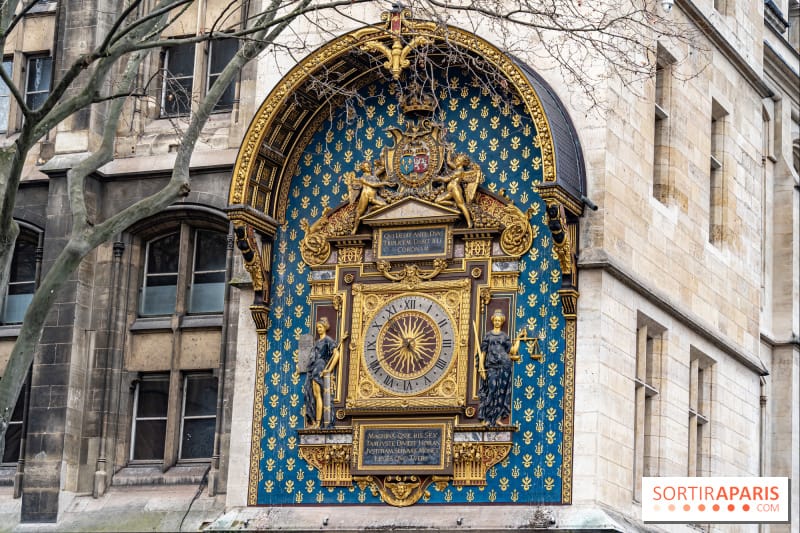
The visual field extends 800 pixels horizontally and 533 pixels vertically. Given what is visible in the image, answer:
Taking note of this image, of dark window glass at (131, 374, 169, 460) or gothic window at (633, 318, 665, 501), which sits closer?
gothic window at (633, 318, 665, 501)

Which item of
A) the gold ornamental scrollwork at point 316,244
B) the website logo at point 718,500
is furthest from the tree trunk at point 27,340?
the gold ornamental scrollwork at point 316,244

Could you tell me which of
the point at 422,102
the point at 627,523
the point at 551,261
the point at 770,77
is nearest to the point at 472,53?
the point at 422,102

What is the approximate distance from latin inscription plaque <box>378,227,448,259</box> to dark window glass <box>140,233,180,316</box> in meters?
5.01

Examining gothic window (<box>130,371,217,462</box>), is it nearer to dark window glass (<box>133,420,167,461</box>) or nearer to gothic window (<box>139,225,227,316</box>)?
dark window glass (<box>133,420,167,461</box>)

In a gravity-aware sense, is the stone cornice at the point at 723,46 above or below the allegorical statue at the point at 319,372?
above

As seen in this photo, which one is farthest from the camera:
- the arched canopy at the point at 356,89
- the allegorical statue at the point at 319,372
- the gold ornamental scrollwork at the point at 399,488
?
the allegorical statue at the point at 319,372

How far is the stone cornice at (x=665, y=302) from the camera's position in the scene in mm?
27141

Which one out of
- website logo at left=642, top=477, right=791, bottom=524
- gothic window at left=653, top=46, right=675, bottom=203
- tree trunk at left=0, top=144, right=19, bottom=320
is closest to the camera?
website logo at left=642, top=477, right=791, bottom=524

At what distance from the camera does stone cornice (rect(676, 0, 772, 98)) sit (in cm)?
3081

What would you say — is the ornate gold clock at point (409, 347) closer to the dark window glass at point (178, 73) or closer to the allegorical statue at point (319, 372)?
the allegorical statue at point (319, 372)

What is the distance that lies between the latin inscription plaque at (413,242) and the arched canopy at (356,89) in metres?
2.00

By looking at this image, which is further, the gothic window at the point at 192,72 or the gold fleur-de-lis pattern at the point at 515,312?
the gothic window at the point at 192,72

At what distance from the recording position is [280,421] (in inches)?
1139

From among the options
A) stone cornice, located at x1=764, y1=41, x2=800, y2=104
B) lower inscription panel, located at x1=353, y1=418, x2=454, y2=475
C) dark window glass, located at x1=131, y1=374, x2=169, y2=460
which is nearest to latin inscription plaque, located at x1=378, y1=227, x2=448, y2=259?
lower inscription panel, located at x1=353, y1=418, x2=454, y2=475
